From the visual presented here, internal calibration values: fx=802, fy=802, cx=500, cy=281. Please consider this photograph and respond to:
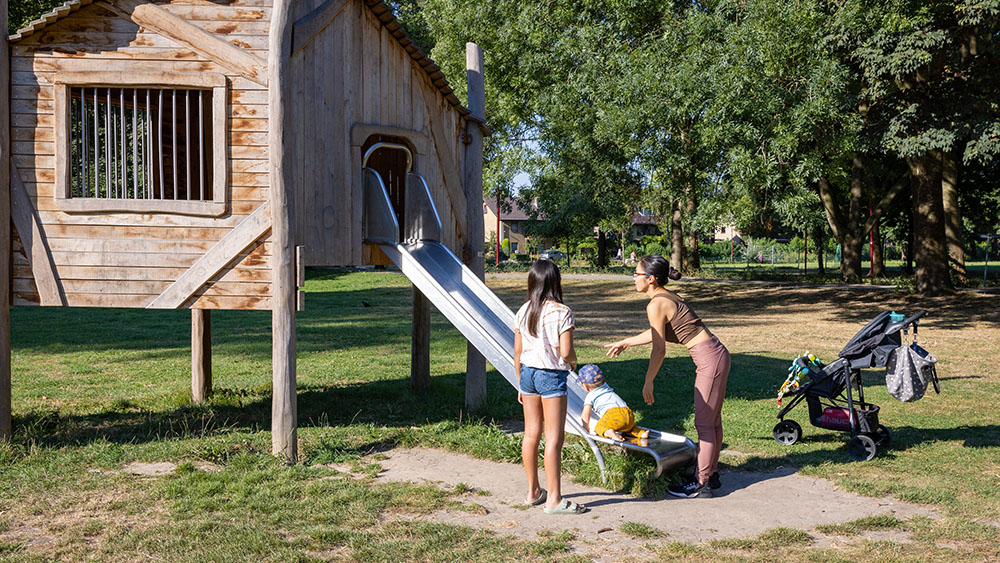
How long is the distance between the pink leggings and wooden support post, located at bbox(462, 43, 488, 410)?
3.94 m

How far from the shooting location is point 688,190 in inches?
843

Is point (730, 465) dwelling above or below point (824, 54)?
below

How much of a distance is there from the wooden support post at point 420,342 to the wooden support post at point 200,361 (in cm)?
286

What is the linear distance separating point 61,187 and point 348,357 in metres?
7.83

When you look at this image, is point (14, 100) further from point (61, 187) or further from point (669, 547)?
point (669, 547)

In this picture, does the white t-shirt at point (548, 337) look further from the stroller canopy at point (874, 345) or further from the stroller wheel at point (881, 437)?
the stroller wheel at point (881, 437)

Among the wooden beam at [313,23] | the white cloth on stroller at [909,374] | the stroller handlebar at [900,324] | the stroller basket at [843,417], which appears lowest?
the stroller basket at [843,417]

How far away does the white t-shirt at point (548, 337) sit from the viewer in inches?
232

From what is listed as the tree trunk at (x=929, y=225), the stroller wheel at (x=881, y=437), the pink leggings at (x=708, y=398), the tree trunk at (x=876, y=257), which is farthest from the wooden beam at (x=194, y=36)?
the tree trunk at (x=876, y=257)

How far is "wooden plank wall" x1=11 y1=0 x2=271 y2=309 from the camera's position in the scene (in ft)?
25.8

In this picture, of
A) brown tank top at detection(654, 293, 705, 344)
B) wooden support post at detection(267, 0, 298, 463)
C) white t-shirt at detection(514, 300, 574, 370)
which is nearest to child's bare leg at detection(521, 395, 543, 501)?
white t-shirt at detection(514, 300, 574, 370)

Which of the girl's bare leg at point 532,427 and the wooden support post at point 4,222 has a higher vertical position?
the wooden support post at point 4,222

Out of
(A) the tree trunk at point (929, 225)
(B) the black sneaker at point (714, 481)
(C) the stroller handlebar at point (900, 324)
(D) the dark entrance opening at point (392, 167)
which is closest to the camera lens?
(B) the black sneaker at point (714, 481)

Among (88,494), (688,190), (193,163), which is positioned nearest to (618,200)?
(688,190)
